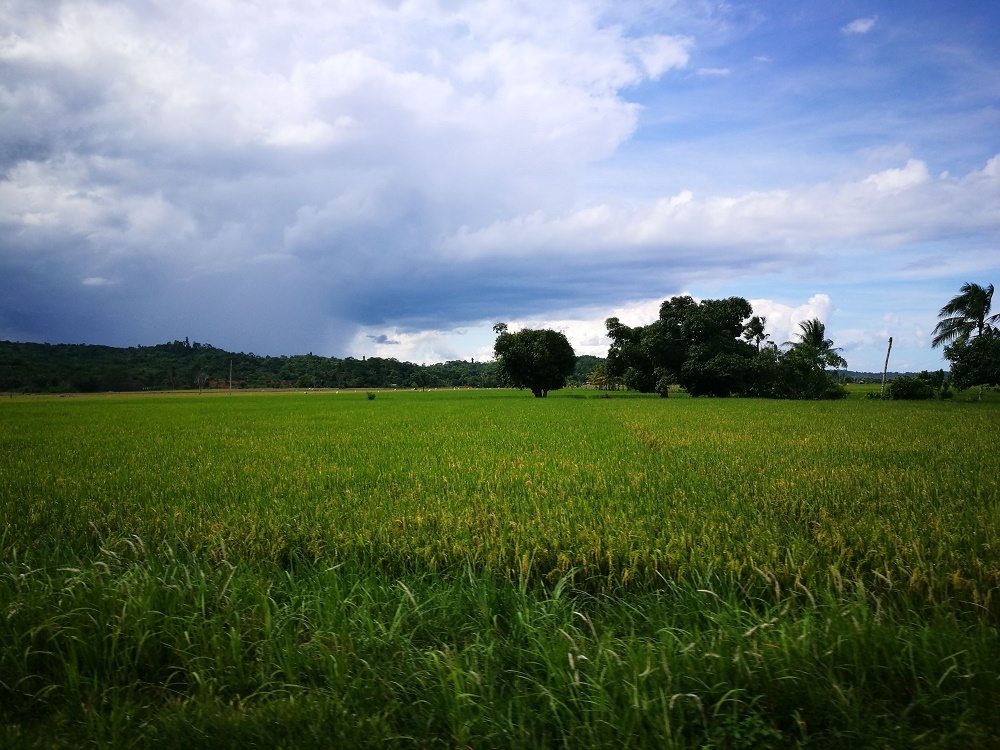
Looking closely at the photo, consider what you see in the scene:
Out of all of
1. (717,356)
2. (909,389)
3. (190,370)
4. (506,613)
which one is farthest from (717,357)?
(190,370)

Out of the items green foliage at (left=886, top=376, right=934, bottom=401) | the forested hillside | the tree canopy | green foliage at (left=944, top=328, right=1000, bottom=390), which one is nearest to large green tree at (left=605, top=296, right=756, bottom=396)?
the tree canopy

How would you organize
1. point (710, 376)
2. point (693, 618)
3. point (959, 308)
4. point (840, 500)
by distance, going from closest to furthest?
1. point (693, 618)
2. point (840, 500)
3. point (710, 376)
4. point (959, 308)

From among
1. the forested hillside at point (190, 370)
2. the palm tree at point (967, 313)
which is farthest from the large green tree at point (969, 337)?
the forested hillside at point (190, 370)

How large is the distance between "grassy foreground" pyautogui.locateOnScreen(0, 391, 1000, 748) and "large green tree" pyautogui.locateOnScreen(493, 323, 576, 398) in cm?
4228

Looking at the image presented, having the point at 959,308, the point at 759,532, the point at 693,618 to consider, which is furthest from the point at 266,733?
the point at 959,308

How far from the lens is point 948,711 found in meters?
2.54

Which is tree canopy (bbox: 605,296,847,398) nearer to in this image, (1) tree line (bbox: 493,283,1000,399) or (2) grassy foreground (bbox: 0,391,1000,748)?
(1) tree line (bbox: 493,283,1000,399)

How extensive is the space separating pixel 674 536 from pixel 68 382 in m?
93.0

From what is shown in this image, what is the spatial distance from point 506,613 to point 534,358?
46309 millimetres

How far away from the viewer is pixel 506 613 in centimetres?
373

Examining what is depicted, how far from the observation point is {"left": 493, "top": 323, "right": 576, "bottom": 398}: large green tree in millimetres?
50062

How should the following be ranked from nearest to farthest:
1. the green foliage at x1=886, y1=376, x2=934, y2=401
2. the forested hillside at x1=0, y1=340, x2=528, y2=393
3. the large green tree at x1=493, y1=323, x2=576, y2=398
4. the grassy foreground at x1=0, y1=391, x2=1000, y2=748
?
the grassy foreground at x1=0, y1=391, x2=1000, y2=748
the green foliage at x1=886, y1=376, x2=934, y2=401
the large green tree at x1=493, y1=323, x2=576, y2=398
the forested hillside at x1=0, y1=340, x2=528, y2=393

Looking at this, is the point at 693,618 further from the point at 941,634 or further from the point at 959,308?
the point at 959,308

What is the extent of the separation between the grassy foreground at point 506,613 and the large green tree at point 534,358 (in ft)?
139
